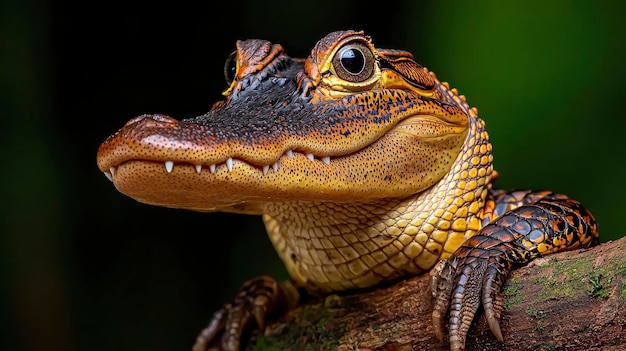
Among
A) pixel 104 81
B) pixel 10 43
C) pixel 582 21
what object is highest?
pixel 10 43

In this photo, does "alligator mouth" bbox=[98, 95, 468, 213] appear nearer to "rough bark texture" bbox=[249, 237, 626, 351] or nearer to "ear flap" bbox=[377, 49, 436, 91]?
"ear flap" bbox=[377, 49, 436, 91]

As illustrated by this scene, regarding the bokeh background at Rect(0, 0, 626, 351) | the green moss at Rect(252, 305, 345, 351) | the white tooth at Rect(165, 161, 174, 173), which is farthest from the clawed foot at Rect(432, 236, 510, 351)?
the bokeh background at Rect(0, 0, 626, 351)

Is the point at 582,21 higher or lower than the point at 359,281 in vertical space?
higher

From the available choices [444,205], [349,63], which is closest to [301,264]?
[444,205]

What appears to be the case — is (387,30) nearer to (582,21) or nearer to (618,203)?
A: (582,21)

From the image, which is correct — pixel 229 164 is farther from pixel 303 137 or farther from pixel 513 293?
pixel 513 293

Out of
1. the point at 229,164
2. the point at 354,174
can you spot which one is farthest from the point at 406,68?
Answer: the point at 229,164

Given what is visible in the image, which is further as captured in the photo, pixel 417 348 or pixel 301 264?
pixel 301 264
